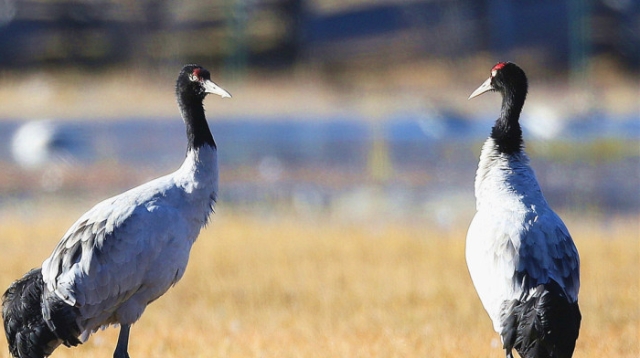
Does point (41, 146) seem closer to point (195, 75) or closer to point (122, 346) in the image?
point (195, 75)

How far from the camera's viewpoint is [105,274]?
7469 mm

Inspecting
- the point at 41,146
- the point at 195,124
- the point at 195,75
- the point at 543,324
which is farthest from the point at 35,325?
the point at 41,146

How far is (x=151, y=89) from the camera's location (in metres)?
31.0

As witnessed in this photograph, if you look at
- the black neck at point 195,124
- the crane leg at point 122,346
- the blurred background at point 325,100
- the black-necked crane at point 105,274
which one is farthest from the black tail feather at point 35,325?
the blurred background at point 325,100

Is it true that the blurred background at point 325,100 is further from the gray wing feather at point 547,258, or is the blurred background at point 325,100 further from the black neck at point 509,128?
the gray wing feather at point 547,258

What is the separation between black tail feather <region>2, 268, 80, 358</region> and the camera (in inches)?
285

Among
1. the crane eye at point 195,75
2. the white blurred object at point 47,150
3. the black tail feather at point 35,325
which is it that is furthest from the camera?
the white blurred object at point 47,150

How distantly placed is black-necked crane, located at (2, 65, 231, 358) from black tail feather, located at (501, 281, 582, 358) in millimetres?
2205

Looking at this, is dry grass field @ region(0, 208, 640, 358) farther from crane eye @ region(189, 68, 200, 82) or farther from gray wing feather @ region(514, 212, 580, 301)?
crane eye @ region(189, 68, 200, 82)

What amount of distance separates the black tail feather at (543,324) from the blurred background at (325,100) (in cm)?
759

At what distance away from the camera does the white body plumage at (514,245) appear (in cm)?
697

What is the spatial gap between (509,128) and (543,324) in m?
1.74

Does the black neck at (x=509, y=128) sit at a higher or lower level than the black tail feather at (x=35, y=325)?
higher

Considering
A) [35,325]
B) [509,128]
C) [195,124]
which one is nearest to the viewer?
[35,325]
